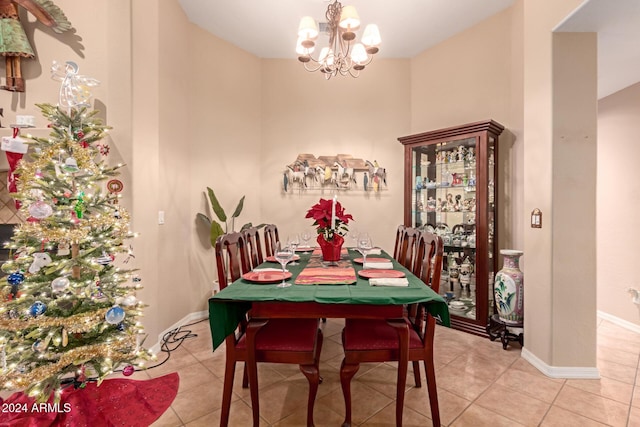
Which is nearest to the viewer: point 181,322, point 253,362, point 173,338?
point 253,362

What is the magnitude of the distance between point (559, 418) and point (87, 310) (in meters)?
2.66

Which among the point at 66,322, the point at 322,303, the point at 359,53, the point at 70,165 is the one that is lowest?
the point at 66,322

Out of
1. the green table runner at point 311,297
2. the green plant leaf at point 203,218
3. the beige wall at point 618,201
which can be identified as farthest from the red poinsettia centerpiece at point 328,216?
the beige wall at point 618,201

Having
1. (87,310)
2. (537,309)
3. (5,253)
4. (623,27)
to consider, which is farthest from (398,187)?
(5,253)

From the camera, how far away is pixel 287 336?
159 cm

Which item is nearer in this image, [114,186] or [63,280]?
[63,280]

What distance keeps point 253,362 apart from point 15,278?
1.21 meters

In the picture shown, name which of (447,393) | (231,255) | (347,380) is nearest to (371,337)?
(347,380)

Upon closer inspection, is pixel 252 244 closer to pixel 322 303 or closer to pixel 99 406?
pixel 322 303

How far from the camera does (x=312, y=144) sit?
12.6 feet

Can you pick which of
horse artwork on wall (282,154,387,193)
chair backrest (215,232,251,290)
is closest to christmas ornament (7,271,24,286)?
chair backrest (215,232,251,290)

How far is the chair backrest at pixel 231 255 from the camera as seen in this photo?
160 centimetres

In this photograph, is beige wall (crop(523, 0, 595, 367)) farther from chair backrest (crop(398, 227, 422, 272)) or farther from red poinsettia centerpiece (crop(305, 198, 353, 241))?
red poinsettia centerpiece (crop(305, 198, 353, 241))

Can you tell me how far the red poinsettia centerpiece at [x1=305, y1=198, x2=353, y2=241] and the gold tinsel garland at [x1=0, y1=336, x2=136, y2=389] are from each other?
1.33m
